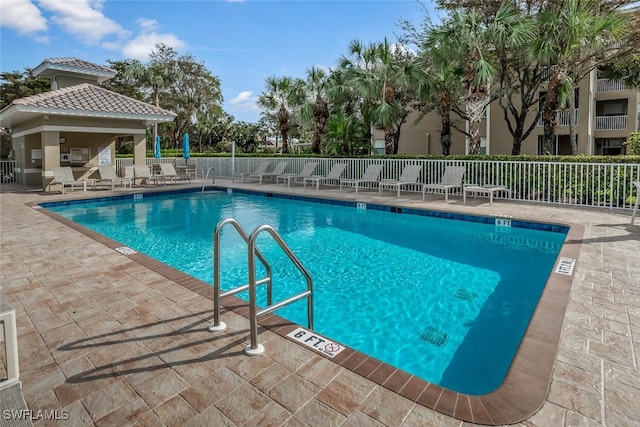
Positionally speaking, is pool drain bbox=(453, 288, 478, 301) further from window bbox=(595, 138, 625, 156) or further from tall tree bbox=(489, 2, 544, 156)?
window bbox=(595, 138, 625, 156)

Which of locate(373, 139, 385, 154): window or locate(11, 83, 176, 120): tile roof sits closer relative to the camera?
locate(11, 83, 176, 120): tile roof

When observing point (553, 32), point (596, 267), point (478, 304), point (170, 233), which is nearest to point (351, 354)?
point (478, 304)

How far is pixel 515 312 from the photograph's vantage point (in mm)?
4508

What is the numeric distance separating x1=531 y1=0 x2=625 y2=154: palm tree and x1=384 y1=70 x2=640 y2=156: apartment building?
7951mm

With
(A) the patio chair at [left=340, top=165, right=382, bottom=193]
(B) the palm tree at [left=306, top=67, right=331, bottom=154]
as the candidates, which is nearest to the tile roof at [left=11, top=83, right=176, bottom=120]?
(B) the palm tree at [left=306, top=67, right=331, bottom=154]

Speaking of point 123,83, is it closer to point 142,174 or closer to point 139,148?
point 139,148

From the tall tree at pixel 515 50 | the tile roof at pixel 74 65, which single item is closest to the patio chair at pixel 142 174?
the tile roof at pixel 74 65

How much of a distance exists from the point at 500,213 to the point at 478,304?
16.3 ft

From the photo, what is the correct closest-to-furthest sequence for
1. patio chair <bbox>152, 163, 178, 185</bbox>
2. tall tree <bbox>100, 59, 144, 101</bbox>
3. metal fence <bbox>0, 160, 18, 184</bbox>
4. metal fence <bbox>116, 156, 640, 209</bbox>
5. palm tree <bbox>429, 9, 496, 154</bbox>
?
1. metal fence <bbox>116, 156, 640, 209</bbox>
2. palm tree <bbox>429, 9, 496, 154</bbox>
3. patio chair <bbox>152, 163, 178, 185</bbox>
4. metal fence <bbox>0, 160, 18, 184</bbox>
5. tall tree <bbox>100, 59, 144, 101</bbox>

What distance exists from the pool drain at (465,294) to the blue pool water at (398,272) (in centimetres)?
1

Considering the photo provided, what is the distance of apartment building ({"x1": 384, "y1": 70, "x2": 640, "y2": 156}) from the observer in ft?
66.5
